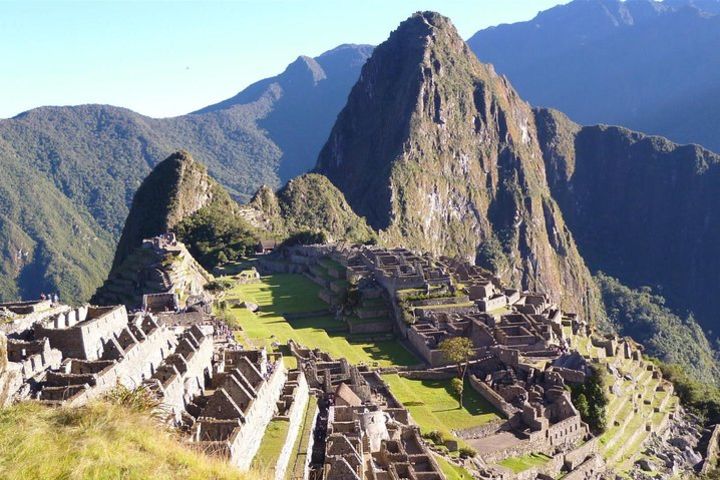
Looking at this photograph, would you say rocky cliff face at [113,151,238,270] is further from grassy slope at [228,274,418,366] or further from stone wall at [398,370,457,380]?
stone wall at [398,370,457,380]

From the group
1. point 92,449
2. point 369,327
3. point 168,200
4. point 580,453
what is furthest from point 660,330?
point 92,449

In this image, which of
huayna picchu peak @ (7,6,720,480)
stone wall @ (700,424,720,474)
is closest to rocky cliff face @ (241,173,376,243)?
huayna picchu peak @ (7,6,720,480)

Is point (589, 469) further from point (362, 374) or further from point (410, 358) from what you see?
point (410, 358)

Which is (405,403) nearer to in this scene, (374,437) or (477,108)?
(374,437)

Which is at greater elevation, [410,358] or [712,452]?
[410,358]

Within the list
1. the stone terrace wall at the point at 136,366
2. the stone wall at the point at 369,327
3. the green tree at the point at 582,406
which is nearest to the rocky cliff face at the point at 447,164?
the stone wall at the point at 369,327

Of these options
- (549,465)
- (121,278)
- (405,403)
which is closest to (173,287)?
(121,278)

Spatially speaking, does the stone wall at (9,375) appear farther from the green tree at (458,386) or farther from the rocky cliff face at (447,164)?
the rocky cliff face at (447,164)
